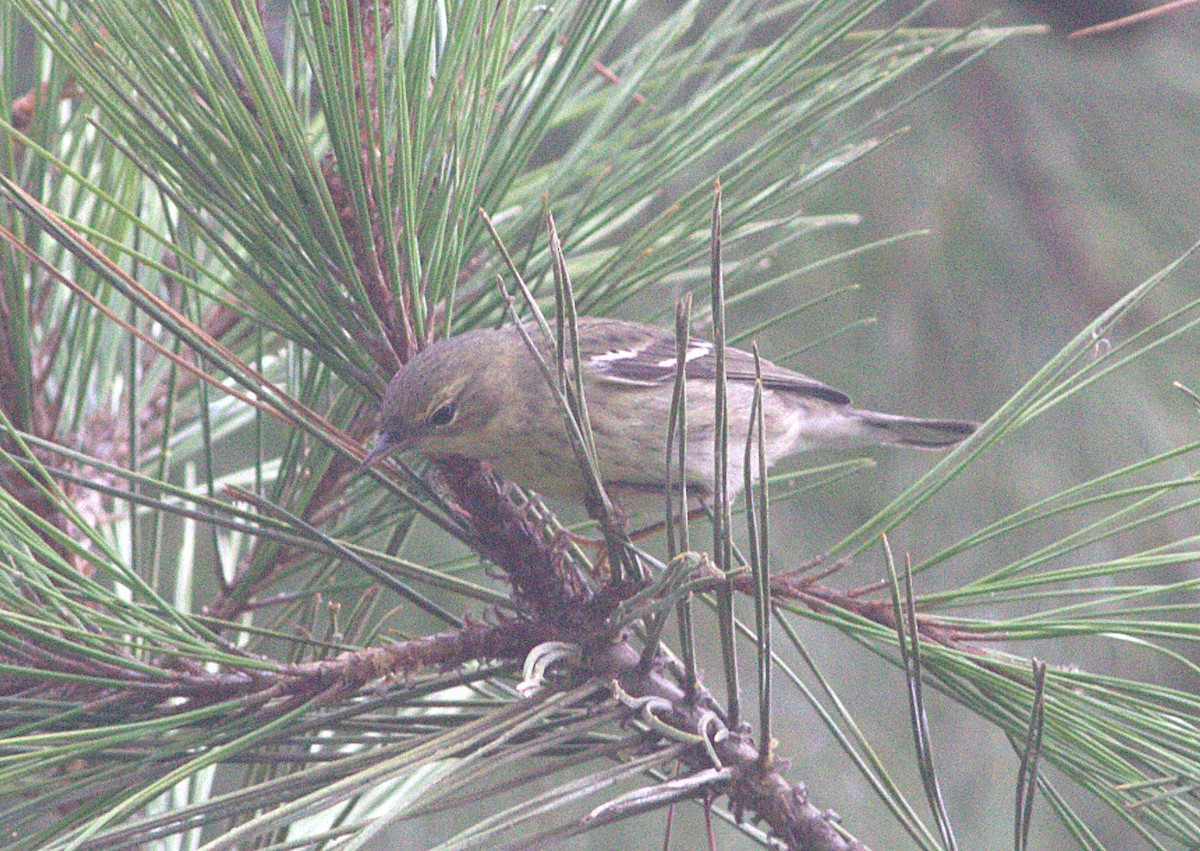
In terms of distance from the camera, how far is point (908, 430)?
9.18ft

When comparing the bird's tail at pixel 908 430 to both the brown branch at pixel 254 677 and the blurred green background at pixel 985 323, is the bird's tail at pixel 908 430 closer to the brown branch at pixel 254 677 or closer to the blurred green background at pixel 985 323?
the blurred green background at pixel 985 323

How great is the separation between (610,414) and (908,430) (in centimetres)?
84

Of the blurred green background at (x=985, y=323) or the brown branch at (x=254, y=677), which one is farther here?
the blurred green background at (x=985, y=323)

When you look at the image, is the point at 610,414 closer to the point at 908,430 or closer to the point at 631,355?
the point at 631,355

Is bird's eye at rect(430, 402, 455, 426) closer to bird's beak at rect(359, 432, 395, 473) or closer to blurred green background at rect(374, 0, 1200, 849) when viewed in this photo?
bird's beak at rect(359, 432, 395, 473)

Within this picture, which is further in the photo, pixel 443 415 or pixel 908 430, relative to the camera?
pixel 908 430

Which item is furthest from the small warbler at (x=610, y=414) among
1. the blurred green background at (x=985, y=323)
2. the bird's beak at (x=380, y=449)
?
the blurred green background at (x=985, y=323)

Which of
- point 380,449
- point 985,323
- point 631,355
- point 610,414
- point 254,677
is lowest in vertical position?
point 254,677

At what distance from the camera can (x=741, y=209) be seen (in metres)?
1.90

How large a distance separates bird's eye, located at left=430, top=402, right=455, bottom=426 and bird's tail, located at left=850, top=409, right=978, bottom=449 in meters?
1.21

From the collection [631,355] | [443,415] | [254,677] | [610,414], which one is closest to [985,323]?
[631,355]

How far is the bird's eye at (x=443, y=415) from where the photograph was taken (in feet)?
5.20

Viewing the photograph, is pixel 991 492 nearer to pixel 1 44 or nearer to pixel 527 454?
pixel 527 454

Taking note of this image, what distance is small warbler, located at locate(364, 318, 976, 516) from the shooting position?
1.59 metres
